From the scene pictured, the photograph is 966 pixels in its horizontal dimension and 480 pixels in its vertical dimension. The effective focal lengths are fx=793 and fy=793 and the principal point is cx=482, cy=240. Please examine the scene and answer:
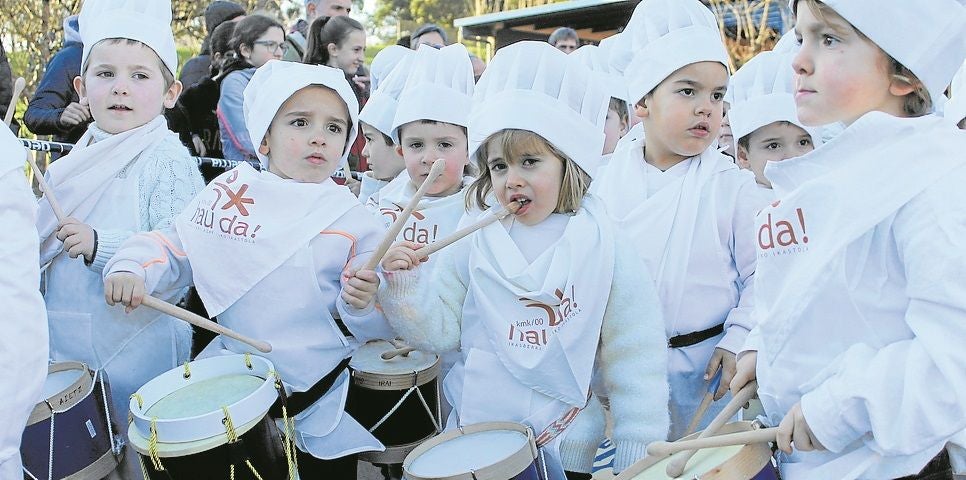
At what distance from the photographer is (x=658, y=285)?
9.22 ft

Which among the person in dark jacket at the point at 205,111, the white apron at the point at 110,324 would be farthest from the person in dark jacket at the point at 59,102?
the white apron at the point at 110,324

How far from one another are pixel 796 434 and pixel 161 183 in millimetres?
2464

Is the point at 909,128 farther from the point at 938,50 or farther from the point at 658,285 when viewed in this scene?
the point at 658,285

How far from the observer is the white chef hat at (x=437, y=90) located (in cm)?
353

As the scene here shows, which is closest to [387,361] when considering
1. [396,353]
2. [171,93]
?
[396,353]

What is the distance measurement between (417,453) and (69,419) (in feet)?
3.68

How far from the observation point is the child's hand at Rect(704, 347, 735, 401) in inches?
106

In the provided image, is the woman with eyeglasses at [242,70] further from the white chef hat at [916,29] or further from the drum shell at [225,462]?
the white chef hat at [916,29]

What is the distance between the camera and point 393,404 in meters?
2.88

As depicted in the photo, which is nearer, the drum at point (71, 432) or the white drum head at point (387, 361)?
the drum at point (71, 432)

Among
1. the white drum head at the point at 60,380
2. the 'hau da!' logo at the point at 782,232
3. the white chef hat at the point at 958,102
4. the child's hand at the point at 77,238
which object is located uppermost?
the 'hau da!' logo at the point at 782,232

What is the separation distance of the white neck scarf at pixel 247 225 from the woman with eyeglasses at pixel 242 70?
205 cm

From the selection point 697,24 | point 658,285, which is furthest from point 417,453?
point 697,24

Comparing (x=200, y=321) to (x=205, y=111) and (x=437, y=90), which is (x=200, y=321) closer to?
(x=437, y=90)
